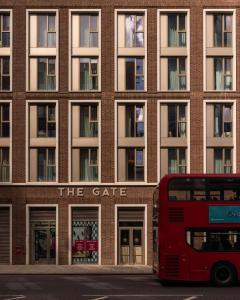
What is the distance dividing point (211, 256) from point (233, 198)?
7.44ft

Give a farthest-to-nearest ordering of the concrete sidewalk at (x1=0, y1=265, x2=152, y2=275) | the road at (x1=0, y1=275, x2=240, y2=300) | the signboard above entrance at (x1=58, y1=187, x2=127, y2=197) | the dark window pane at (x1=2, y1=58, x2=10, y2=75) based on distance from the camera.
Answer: the dark window pane at (x1=2, y1=58, x2=10, y2=75) < the signboard above entrance at (x1=58, y1=187, x2=127, y2=197) < the concrete sidewalk at (x1=0, y1=265, x2=152, y2=275) < the road at (x1=0, y1=275, x2=240, y2=300)

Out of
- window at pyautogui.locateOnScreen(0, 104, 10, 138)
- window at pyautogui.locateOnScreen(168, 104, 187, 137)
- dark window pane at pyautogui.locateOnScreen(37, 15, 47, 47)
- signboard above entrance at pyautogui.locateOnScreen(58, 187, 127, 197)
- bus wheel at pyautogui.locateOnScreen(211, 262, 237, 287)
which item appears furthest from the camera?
dark window pane at pyautogui.locateOnScreen(37, 15, 47, 47)

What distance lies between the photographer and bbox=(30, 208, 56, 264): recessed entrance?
50938 millimetres

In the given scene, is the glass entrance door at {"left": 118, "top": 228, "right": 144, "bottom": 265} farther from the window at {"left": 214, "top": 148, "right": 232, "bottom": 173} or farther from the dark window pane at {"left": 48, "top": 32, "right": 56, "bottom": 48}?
the dark window pane at {"left": 48, "top": 32, "right": 56, "bottom": 48}

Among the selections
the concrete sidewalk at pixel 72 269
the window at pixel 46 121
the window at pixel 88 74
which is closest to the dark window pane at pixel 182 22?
the window at pixel 88 74

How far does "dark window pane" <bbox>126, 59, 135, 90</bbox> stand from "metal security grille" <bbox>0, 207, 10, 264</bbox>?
412 inches

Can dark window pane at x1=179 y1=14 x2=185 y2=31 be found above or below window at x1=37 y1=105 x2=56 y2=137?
above

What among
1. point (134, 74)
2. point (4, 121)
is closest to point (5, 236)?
point (4, 121)

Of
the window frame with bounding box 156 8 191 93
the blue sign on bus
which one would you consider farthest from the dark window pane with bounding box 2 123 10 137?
the blue sign on bus

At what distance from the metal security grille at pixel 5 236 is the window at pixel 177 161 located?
1018 cm

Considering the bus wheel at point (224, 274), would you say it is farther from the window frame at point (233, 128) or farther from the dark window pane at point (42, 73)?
the dark window pane at point (42, 73)

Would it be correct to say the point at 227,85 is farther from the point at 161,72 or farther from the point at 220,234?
the point at 220,234

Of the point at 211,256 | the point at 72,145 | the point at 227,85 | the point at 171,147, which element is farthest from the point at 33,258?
the point at 211,256

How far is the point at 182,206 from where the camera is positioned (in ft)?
98.5
